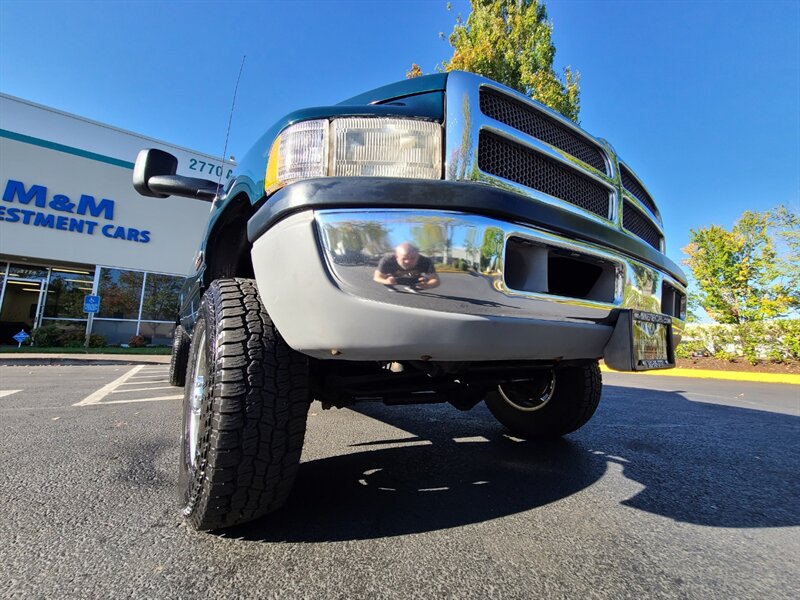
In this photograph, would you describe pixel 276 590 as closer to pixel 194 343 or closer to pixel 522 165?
pixel 194 343

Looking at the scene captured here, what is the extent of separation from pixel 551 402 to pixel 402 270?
2008 mm

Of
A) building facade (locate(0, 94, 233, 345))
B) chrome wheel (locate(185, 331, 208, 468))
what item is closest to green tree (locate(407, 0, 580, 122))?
building facade (locate(0, 94, 233, 345))

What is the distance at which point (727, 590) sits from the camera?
108 centimetres

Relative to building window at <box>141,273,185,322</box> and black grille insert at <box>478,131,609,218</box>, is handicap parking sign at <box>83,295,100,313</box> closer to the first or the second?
building window at <box>141,273,185,322</box>

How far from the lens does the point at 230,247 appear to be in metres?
2.20

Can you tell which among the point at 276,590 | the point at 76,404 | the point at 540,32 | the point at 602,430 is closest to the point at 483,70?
the point at 540,32

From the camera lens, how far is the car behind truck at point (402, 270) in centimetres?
102

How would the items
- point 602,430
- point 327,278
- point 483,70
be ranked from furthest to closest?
1. point 483,70
2. point 602,430
3. point 327,278

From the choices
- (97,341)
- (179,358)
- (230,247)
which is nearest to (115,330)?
(97,341)

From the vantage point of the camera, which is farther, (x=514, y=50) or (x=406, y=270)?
(x=514, y=50)

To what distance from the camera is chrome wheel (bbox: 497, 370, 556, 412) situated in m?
2.59

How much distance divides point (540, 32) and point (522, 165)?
43.9ft

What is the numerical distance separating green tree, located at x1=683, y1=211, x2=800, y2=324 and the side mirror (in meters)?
25.6

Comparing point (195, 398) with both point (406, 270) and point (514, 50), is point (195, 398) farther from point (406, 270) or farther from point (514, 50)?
point (514, 50)
